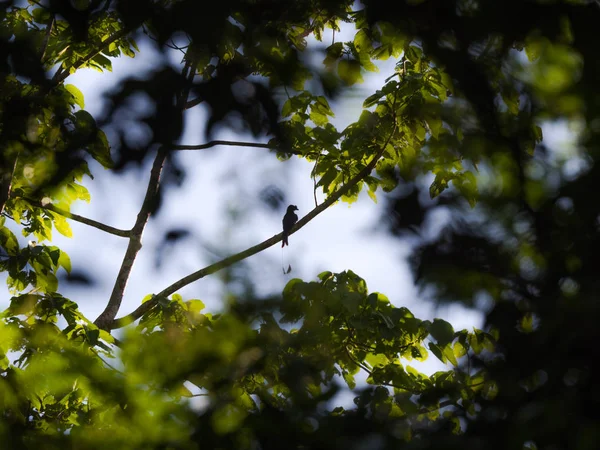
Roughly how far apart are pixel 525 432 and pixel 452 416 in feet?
1.22

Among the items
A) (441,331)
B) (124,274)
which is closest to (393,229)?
(441,331)

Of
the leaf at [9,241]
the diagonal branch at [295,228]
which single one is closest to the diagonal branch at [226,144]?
the diagonal branch at [295,228]

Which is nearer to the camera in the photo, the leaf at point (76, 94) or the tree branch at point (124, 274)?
the leaf at point (76, 94)

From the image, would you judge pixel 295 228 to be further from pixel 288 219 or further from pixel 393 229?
pixel 393 229

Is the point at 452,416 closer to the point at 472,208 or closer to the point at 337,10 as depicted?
the point at 472,208

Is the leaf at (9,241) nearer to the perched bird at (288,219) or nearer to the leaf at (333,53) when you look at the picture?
the perched bird at (288,219)

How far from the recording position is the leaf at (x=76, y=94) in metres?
3.41

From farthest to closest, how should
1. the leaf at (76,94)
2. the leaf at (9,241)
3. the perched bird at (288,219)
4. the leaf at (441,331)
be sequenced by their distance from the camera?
the leaf at (9,241), the leaf at (76,94), the perched bird at (288,219), the leaf at (441,331)

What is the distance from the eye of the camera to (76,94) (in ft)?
11.3

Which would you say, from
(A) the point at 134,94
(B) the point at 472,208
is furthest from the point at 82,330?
(B) the point at 472,208

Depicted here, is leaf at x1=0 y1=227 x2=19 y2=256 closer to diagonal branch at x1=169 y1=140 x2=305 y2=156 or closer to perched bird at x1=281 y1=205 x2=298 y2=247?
perched bird at x1=281 y1=205 x2=298 y2=247

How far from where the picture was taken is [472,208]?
5.00 feet

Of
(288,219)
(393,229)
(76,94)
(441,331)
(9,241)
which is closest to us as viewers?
(393,229)

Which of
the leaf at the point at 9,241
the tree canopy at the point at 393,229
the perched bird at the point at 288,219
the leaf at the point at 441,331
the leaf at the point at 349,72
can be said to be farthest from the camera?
the leaf at the point at 9,241
